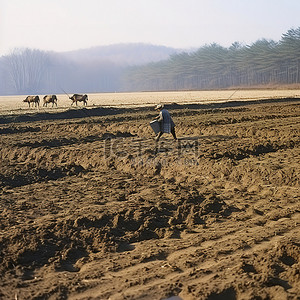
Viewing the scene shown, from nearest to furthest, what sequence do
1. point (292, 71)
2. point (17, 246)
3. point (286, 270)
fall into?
point (286, 270)
point (17, 246)
point (292, 71)

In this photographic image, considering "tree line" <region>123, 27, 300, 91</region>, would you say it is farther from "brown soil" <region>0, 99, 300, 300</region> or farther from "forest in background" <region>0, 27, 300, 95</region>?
"brown soil" <region>0, 99, 300, 300</region>

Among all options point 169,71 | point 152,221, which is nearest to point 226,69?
point 169,71

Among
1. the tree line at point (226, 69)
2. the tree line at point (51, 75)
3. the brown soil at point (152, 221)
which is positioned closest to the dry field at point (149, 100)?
the brown soil at point (152, 221)

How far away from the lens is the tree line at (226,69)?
82688mm

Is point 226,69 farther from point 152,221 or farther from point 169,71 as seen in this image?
point 152,221

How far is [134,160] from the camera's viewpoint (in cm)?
1131

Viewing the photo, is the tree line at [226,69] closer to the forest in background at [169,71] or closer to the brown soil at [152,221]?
the forest in background at [169,71]

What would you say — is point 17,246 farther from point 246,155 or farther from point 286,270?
point 246,155

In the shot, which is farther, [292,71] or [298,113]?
[292,71]

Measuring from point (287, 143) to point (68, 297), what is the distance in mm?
9549

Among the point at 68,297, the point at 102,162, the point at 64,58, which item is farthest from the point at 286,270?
the point at 64,58

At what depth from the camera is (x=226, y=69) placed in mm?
93562

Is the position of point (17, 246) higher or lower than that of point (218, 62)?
lower

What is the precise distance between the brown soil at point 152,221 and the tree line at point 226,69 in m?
72.8
